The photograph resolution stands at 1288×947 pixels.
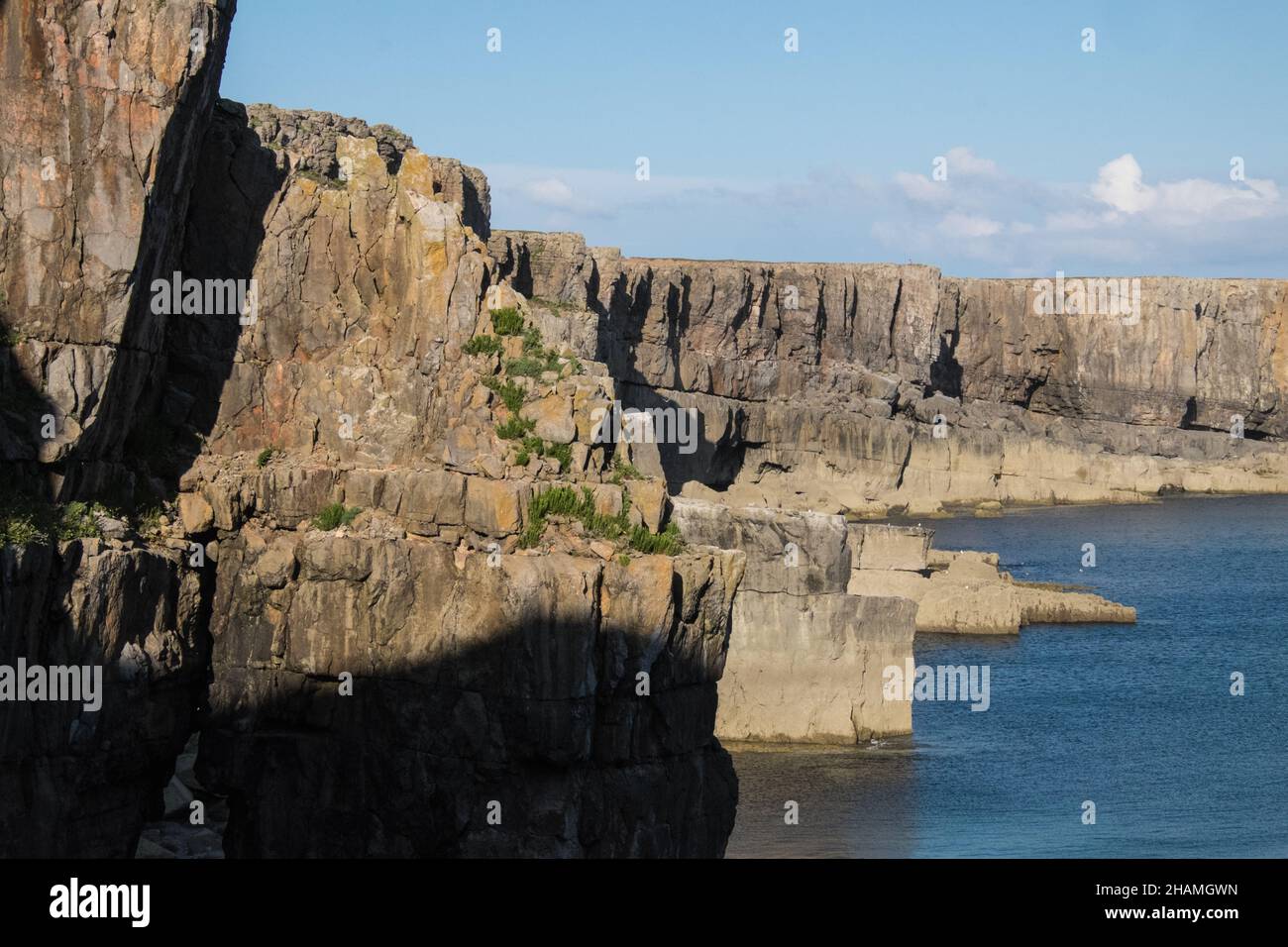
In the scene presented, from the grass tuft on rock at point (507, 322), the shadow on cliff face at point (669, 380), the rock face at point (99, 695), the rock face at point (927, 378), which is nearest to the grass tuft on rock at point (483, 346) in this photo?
the grass tuft on rock at point (507, 322)

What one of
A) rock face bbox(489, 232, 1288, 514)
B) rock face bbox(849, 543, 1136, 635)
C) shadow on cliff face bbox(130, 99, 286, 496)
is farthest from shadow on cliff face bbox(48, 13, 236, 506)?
rock face bbox(489, 232, 1288, 514)

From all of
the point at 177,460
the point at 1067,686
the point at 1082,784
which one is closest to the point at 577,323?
the point at 1067,686

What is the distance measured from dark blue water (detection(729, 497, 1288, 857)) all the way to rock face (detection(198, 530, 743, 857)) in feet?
36.8

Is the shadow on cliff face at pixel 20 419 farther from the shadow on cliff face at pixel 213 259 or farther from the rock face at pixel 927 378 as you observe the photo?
the rock face at pixel 927 378

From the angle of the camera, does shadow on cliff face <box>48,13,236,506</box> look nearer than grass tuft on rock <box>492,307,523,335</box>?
Yes

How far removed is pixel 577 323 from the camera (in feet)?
231

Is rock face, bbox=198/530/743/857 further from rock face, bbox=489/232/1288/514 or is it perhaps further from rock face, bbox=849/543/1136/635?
rock face, bbox=489/232/1288/514

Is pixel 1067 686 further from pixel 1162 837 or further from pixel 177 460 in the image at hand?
pixel 177 460

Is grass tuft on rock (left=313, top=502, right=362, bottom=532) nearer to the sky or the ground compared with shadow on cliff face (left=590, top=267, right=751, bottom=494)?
nearer to the ground

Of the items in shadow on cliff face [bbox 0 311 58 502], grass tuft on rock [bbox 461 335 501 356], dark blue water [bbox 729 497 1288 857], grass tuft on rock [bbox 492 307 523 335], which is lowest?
dark blue water [bbox 729 497 1288 857]

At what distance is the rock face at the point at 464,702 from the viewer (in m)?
27.8

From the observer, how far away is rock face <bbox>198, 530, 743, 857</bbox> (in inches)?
1095

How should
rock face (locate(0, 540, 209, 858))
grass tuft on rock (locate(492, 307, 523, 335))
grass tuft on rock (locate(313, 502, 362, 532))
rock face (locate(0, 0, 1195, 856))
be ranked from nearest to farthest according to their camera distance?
rock face (locate(0, 540, 209, 858))
rock face (locate(0, 0, 1195, 856))
grass tuft on rock (locate(313, 502, 362, 532))
grass tuft on rock (locate(492, 307, 523, 335))

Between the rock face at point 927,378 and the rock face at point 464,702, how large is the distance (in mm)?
72932
